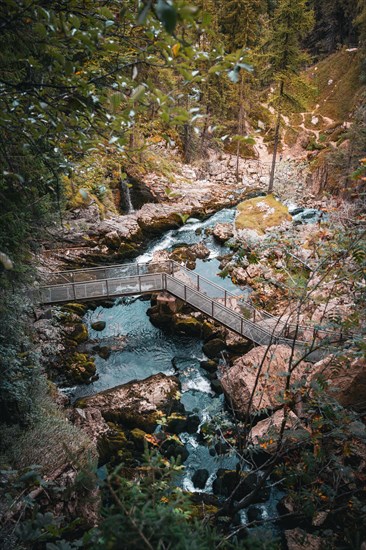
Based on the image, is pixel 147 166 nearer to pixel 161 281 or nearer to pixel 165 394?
pixel 165 394

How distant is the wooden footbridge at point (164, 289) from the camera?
10758 mm

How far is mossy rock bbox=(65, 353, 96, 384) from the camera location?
10047 millimetres

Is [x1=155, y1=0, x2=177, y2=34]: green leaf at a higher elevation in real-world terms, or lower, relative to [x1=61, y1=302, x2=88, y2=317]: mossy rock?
higher

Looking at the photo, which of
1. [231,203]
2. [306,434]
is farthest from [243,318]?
[231,203]

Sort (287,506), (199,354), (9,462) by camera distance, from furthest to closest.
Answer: (199,354)
(287,506)
(9,462)

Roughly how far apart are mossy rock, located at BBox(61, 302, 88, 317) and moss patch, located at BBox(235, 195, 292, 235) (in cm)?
1004

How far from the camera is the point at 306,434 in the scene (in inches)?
164

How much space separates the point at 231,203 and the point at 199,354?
15.7 meters

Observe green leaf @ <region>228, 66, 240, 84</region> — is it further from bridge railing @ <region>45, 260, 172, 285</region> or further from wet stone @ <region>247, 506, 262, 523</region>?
bridge railing @ <region>45, 260, 172, 285</region>

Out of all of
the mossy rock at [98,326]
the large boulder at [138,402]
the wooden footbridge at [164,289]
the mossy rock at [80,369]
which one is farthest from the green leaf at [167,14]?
the mossy rock at [98,326]

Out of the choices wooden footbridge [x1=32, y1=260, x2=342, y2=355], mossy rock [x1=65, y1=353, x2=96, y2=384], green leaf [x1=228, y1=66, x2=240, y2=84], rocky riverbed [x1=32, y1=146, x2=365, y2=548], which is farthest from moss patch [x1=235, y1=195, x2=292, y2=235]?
green leaf [x1=228, y1=66, x2=240, y2=84]

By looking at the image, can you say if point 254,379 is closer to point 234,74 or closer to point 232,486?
point 232,486

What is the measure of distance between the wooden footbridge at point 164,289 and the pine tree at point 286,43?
14019 millimetres

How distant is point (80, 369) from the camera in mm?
10203
